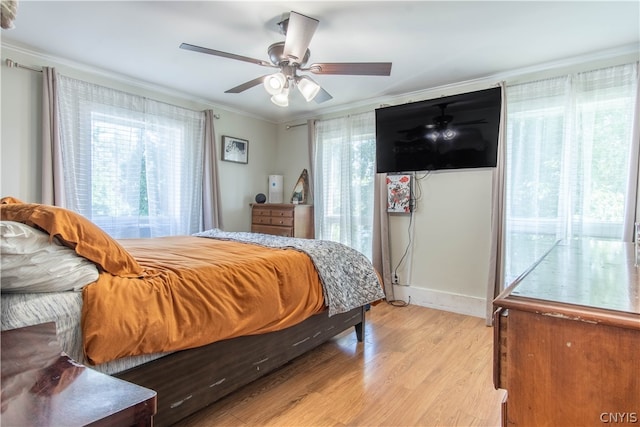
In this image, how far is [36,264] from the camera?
114 centimetres

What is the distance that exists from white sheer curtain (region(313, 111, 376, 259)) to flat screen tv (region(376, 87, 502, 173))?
0.26m

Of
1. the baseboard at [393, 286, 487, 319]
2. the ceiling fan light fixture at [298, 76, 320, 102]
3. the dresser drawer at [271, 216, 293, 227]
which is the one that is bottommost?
the baseboard at [393, 286, 487, 319]

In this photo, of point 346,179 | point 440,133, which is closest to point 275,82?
point 440,133

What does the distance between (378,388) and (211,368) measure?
100 centimetres

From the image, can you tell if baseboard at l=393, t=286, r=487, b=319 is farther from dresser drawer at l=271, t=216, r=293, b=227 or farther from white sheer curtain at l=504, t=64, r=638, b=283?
dresser drawer at l=271, t=216, r=293, b=227

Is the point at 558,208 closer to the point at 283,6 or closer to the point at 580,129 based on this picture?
the point at 580,129

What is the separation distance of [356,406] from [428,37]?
8.39 feet

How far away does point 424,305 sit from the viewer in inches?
146

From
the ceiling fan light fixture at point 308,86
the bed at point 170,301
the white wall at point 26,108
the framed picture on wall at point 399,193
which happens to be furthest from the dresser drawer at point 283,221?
the ceiling fan light fixture at point 308,86

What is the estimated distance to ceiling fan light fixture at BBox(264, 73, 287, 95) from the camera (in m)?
2.27

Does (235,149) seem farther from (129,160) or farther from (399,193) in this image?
(399,193)

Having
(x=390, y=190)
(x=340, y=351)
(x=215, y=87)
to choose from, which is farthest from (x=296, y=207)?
(x=340, y=351)

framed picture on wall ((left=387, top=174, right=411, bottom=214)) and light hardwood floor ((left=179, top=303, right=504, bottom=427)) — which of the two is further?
framed picture on wall ((left=387, top=174, right=411, bottom=214))
